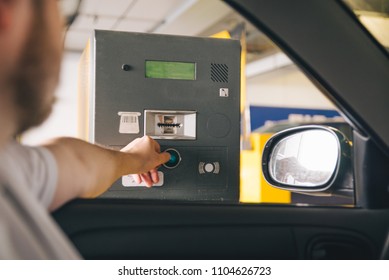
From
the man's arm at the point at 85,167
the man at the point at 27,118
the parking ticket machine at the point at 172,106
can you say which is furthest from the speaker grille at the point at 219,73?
the man at the point at 27,118

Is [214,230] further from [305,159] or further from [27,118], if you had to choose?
[27,118]

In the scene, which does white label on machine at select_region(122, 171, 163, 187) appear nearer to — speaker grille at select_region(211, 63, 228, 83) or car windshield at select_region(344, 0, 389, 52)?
speaker grille at select_region(211, 63, 228, 83)

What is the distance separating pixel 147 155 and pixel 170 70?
1.13 ft

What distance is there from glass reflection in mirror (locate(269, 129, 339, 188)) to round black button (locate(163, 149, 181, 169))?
0.42m

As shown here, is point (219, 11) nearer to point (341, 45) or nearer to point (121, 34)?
point (121, 34)

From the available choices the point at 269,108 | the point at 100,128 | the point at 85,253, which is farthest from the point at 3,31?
the point at 269,108

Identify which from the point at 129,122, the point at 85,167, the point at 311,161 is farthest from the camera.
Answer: the point at 129,122

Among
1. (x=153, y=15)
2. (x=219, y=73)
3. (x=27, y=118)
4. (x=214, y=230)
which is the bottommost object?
(x=214, y=230)

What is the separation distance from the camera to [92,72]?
5.24ft

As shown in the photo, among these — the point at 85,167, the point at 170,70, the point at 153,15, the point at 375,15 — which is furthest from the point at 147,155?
the point at 153,15

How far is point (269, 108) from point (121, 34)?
737cm

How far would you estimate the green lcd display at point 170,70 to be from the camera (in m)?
1.62

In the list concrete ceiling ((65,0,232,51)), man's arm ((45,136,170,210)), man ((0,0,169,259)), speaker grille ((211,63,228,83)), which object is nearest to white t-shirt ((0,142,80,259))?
man ((0,0,169,259))

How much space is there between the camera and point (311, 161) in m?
1.16
